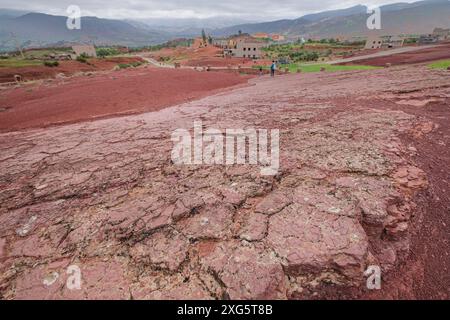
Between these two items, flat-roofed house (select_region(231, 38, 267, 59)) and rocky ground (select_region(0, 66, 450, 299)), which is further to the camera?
flat-roofed house (select_region(231, 38, 267, 59))

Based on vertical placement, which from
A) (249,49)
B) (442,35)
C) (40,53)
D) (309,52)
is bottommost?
(309,52)

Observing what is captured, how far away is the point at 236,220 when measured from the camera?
2.16m

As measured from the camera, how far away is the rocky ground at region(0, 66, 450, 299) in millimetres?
1670

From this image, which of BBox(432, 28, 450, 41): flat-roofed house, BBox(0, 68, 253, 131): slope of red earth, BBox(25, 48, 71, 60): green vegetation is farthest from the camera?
BBox(432, 28, 450, 41): flat-roofed house

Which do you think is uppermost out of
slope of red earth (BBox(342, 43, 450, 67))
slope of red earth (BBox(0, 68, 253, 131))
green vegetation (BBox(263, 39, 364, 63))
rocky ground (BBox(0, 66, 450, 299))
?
green vegetation (BBox(263, 39, 364, 63))

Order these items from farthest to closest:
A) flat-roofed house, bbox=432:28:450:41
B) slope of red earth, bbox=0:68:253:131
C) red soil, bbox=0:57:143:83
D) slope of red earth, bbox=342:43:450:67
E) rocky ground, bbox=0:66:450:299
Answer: flat-roofed house, bbox=432:28:450:41, red soil, bbox=0:57:143:83, slope of red earth, bbox=342:43:450:67, slope of red earth, bbox=0:68:253:131, rocky ground, bbox=0:66:450:299

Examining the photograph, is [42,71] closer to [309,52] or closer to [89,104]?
[89,104]

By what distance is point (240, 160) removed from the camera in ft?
10.4

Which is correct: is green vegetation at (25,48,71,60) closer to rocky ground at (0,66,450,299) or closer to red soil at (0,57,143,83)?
red soil at (0,57,143,83)

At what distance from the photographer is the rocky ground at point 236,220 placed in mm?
1670

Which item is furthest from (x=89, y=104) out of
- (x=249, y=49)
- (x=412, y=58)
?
(x=249, y=49)

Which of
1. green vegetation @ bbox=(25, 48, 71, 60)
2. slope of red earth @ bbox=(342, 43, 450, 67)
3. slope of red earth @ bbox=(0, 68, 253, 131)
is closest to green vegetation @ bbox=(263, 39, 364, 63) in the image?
slope of red earth @ bbox=(342, 43, 450, 67)

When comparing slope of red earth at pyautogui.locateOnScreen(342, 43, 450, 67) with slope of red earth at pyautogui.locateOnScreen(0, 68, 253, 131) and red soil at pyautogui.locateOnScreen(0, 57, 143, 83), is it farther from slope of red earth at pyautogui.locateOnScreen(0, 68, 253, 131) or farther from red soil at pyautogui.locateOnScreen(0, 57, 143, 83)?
red soil at pyautogui.locateOnScreen(0, 57, 143, 83)

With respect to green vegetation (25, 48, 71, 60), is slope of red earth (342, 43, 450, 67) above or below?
below
